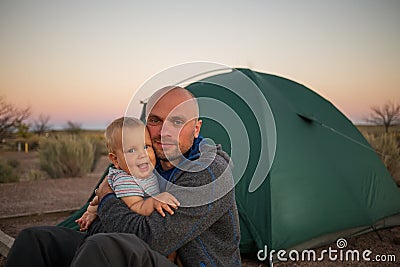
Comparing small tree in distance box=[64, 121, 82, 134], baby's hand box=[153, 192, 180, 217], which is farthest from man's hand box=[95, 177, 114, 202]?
small tree in distance box=[64, 121, 82, 134]

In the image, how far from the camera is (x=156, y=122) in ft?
7.33

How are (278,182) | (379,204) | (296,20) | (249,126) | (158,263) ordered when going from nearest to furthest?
(158,263) < (278,182) < (249,126) < (379,204) < (296,20)

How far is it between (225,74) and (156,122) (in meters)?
2.91

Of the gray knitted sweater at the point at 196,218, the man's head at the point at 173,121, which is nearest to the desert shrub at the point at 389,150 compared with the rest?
the gray knitted sweater at the point at 196,218

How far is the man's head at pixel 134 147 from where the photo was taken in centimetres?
224

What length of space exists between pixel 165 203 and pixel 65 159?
870cm

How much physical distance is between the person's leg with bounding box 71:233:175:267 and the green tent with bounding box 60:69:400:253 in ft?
7.94

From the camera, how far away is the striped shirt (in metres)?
2.20

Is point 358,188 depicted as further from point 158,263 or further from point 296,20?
point 296,20

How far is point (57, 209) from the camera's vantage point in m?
6.55

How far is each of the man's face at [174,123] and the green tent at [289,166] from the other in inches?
83.0

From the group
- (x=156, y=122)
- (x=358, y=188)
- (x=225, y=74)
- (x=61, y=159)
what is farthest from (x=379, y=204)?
(x=61, y=159)

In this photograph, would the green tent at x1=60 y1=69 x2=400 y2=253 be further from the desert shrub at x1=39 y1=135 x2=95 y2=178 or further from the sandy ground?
the desert shrub at x1=39 y1=135 x2=95 y2=178

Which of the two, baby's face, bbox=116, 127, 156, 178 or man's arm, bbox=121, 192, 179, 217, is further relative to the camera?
baby's face, bbox=116, 127, 156, 178
